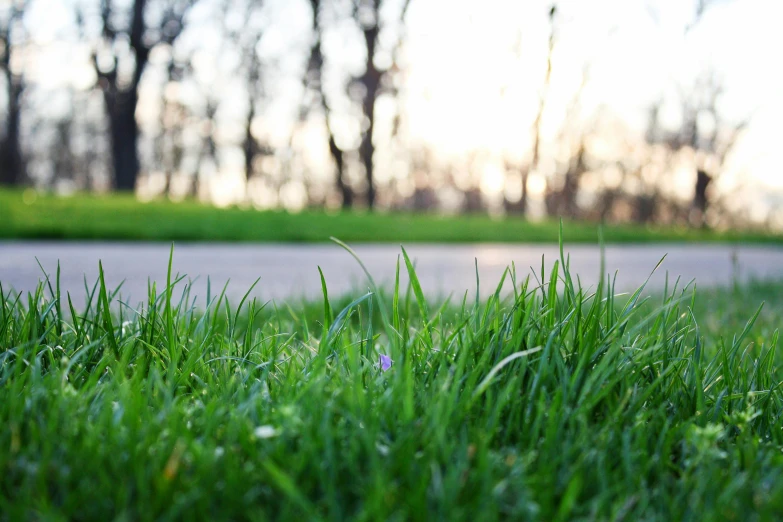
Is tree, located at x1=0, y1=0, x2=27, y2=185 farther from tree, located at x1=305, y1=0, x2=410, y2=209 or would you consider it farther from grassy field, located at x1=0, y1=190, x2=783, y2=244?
grassy field, located at x1=0, y1=190, x2=783, y2=244

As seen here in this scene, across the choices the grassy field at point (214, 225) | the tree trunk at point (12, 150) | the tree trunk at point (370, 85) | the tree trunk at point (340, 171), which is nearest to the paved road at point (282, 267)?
the grassy field at point (214, 225)

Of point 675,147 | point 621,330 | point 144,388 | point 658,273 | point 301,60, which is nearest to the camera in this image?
point 144,388

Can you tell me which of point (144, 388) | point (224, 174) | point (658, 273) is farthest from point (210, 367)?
point (224, 174)

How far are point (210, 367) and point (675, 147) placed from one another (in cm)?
2998

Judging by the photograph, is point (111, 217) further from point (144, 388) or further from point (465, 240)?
point (144, 388)

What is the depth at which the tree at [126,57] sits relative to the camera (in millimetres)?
20984

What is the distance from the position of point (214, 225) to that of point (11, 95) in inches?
857

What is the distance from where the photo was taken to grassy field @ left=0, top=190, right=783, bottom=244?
28.1 feet

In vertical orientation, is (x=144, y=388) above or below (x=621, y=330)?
below

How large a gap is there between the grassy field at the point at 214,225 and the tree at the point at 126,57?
35.7ft

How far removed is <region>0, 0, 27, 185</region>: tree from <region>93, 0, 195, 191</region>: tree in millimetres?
3406

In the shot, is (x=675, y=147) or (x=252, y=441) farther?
(x=675, y=147)

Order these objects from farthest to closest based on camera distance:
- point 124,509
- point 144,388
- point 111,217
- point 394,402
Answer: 1. point 111,217
2. point 144,388
3. point 394,402
4. point 124,509

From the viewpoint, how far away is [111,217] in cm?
955
